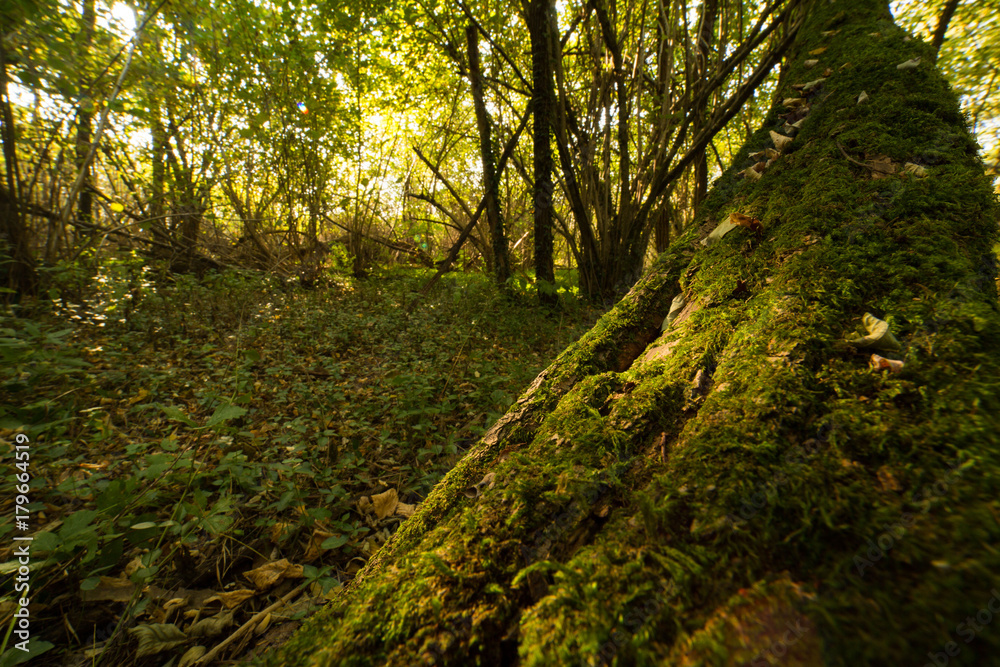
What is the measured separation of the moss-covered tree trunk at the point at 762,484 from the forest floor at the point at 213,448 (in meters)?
1.11

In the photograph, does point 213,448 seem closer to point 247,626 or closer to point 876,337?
point 247,626

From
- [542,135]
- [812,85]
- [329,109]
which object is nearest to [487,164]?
[542,135]

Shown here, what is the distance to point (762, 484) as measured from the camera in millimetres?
693

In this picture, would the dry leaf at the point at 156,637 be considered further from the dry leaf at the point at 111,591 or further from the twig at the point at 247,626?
the dry leaf at the point at 111,591

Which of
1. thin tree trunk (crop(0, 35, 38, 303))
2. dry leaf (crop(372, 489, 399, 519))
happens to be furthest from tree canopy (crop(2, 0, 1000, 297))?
dry leaf (crop(372, 489, 399, 519))

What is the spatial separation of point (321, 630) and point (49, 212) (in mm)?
5504

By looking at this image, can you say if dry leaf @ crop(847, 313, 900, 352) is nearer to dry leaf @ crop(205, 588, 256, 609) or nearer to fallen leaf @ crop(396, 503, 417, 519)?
fallen leaf @ crop(396, 503, 417, 519)

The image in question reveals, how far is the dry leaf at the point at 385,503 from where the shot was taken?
205 centimetres

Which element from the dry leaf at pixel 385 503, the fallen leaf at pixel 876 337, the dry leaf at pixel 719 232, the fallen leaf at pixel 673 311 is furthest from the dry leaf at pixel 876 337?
the dry leaf at pixel 385 503

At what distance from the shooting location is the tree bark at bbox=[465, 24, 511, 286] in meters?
6.11

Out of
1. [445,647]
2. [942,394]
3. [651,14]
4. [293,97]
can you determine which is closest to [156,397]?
[445,647]

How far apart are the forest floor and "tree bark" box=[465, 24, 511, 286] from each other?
6.70 ft

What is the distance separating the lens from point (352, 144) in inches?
286

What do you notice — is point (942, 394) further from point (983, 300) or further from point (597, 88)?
point (597, 88)
